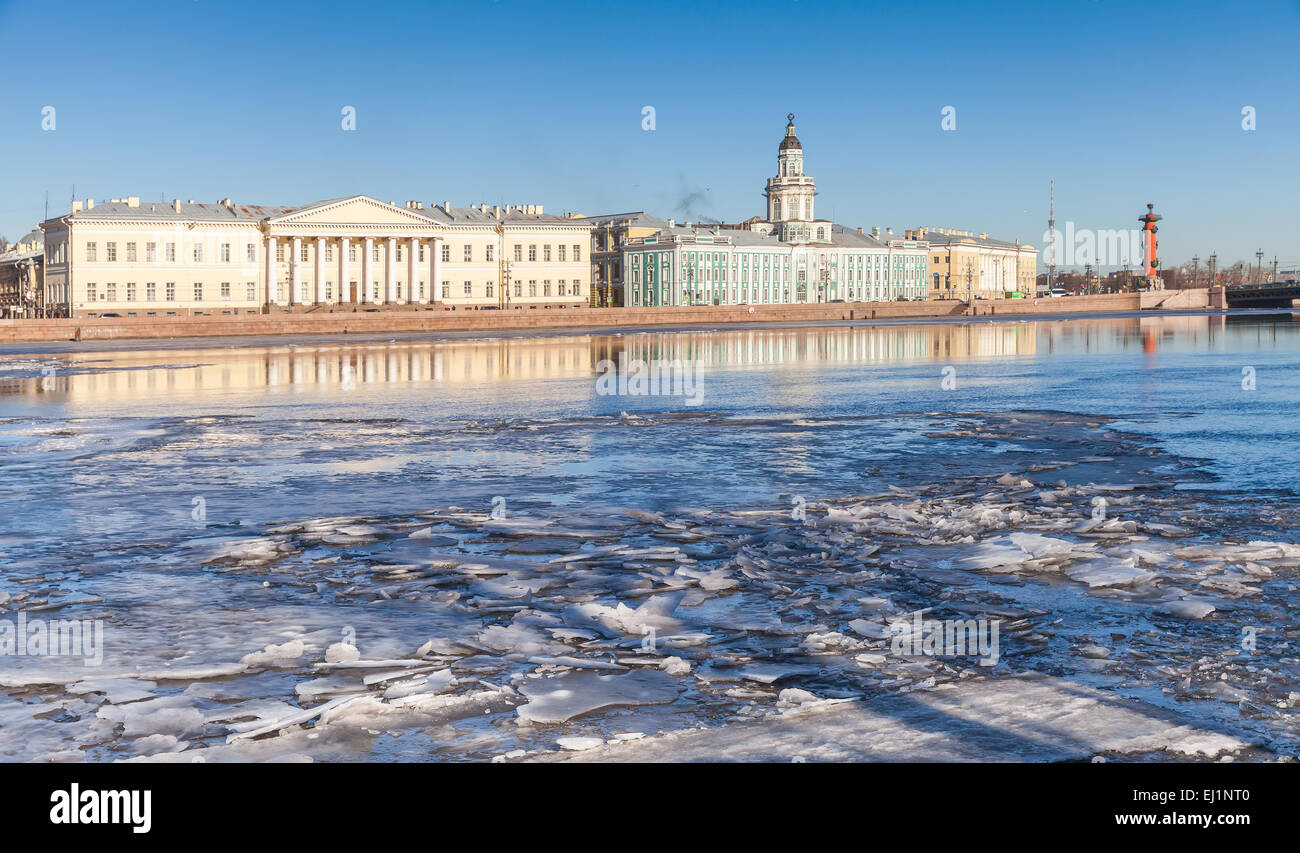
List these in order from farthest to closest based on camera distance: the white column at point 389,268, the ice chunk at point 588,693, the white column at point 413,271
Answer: the white column at point 413,271 < the white column at point 389,268 < the ice chunk at point 588,693

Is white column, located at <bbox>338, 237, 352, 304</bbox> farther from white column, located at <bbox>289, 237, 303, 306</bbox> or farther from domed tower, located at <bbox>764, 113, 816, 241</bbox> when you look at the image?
domed tower, located at <bbox>764, 113, 816, 241</bbox>

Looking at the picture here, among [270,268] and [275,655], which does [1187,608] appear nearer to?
[275,655]

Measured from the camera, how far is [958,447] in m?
12.5

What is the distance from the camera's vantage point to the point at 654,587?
6387mm

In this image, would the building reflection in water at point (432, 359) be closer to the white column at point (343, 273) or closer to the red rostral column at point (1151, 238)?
the white column at point (343, 273)

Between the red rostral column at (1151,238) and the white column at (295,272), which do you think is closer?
the white column at (295,272)

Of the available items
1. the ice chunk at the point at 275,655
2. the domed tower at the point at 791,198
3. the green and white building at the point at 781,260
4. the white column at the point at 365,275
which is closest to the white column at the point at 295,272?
the white column at the point at 365,275

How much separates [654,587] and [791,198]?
390 feet

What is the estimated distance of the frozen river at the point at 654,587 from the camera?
410 cm

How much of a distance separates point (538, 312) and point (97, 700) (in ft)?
226

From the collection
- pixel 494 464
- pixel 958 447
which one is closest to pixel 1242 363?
pixel 958 447

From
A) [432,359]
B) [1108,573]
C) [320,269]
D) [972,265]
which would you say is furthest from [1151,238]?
[1108,573]

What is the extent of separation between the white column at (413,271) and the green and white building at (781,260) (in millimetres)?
22255
